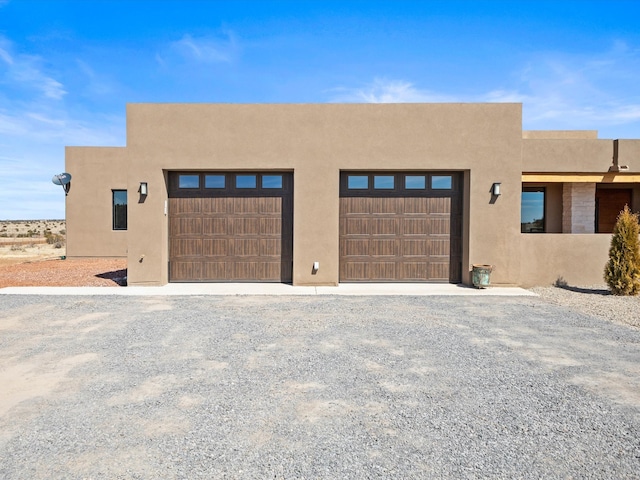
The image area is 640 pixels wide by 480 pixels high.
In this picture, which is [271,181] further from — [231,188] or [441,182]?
[441,182]

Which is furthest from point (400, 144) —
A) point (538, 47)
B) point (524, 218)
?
point (524, 218)

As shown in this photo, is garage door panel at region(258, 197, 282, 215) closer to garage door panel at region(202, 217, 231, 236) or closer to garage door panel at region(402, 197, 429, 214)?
garage door panel at region(202, 217, 231, 236)

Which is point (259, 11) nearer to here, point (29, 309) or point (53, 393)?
point (29, 309)

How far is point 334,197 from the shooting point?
33.3ft

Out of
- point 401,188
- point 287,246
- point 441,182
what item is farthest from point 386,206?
point 287,246

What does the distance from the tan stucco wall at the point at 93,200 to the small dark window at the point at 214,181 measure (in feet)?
27.5

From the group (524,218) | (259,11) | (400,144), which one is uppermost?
(259,11)

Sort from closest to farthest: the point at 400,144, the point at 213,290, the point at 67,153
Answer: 1. the point at 213,290
2. the point at 400,144
3. the point at 67,153

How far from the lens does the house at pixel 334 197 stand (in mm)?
10070

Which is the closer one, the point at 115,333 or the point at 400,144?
the point at 115,333

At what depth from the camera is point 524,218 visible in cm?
1285

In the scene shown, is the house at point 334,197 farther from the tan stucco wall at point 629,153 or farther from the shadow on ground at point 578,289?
the tan stucco wall at point 629,153

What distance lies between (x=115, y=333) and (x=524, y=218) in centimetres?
1230

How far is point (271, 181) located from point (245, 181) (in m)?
0.70
